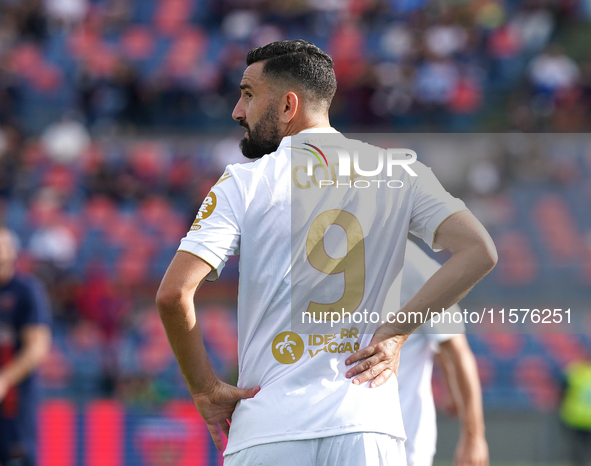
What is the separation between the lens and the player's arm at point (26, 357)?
18.3 feet

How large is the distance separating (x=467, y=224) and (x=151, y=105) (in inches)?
559

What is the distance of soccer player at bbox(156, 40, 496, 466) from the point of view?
8.04ft

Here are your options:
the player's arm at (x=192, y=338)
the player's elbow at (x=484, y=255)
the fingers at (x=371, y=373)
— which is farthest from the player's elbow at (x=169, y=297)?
the player's elbow at (x=484, y=255)

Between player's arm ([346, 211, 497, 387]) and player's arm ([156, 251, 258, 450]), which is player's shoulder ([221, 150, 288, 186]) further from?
player's arm ([346, 211, 497, 387])

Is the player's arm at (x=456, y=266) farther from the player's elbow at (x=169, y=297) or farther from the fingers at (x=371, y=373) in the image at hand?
the player's elbow at (x=169, y=297)

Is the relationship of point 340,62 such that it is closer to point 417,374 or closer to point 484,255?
point 417,374

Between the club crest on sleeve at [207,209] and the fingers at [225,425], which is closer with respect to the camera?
the club crest on sleeve at [207,209]

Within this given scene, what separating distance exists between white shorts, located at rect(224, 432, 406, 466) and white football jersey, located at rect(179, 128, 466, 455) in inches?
1.0

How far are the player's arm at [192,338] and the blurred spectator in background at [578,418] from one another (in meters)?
8.82

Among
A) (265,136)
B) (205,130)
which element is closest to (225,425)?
(265,136)

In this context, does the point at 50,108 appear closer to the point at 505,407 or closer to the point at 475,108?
the point at 475,108

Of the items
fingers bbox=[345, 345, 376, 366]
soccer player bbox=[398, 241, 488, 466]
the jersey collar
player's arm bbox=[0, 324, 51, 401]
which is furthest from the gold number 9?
player's arm bbox=[0, 324, 51, 401]

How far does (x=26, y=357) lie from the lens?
5.68 meters

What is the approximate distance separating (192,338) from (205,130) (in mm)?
13811
